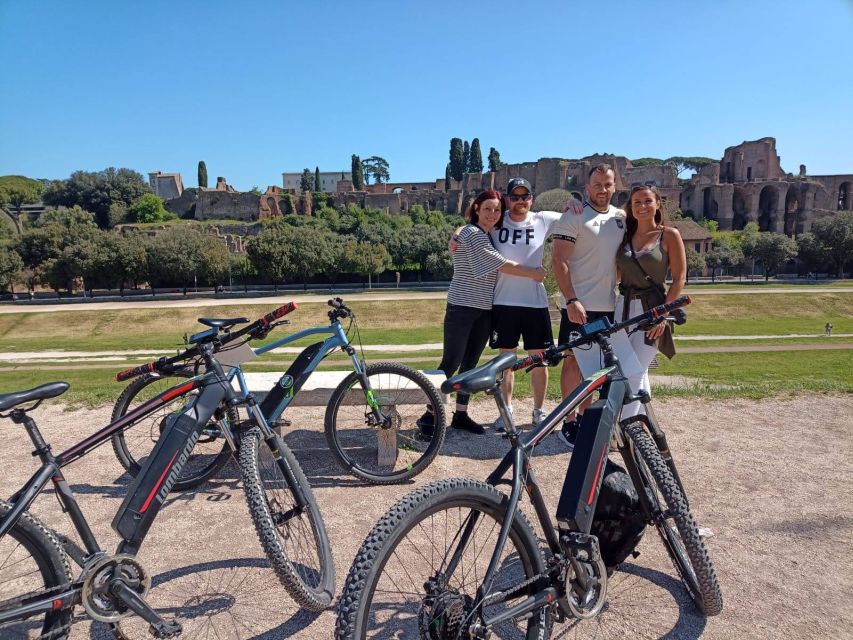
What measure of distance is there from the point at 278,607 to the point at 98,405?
5375 millimetres

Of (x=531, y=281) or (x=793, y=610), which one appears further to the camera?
(x=531, y=281)

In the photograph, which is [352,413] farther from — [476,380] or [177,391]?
[476,380]

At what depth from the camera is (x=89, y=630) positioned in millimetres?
2889

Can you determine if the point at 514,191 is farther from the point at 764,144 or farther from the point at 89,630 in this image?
the point at 764,144

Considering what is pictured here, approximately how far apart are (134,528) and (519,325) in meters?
3.91

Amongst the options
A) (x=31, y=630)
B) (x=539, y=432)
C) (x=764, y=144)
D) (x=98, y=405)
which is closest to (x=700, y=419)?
(x=539, y=432)

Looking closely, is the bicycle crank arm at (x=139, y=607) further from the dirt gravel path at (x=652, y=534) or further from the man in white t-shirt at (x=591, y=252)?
the man in white t-shirt at (x=591, y=252)

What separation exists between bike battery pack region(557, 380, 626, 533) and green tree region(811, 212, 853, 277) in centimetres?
7706

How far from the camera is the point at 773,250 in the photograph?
210ft

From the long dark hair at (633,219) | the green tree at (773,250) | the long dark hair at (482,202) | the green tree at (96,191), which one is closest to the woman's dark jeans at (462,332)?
the long dark hair at (482,202)

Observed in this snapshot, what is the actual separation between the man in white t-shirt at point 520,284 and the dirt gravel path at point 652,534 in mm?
1139

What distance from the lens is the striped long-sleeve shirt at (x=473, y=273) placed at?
5.38 metres

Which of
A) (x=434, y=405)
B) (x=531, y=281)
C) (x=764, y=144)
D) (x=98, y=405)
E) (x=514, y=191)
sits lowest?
(x=98, y=405)

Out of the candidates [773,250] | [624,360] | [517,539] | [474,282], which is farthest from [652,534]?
[773,250]
